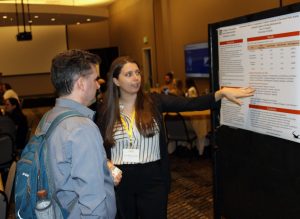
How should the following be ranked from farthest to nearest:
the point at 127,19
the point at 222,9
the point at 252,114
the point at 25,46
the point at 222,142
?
the point at 25,46 < the point at 127,19 < the point at 222,9 < the point at 222,142 < the point at 252,114

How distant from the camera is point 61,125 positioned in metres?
1.39

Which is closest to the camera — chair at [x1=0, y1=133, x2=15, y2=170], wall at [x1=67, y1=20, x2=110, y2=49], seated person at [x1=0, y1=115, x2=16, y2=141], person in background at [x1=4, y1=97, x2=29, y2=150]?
chair at [x1=0, y1=133, x2=15, y2=170]

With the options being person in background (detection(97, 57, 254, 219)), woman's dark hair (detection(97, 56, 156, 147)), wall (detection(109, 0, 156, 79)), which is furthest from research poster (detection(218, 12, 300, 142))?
wall (detection(109, 0, 156, 79))

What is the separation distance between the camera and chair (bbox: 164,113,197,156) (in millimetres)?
5497

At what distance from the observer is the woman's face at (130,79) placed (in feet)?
7.33

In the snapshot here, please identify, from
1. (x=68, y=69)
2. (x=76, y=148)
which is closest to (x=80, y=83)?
(x=68, y=69)

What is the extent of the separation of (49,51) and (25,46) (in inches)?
39.2

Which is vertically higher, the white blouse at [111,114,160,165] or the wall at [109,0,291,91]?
the wall at [109,0,291,91]

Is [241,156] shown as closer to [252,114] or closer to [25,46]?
[252,114]

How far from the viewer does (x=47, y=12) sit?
10.6 meters

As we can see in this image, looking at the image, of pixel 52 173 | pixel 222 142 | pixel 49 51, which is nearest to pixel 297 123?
pixel 222 142

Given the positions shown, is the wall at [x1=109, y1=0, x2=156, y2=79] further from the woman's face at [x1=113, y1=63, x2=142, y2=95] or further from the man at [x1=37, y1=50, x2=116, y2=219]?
the man at [x1=37, y1=50, x2=116, y2=219]

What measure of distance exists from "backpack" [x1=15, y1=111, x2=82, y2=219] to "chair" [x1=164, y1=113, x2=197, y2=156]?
4109 mm

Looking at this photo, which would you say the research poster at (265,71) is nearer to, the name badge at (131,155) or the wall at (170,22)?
the name badge at (131,155)
